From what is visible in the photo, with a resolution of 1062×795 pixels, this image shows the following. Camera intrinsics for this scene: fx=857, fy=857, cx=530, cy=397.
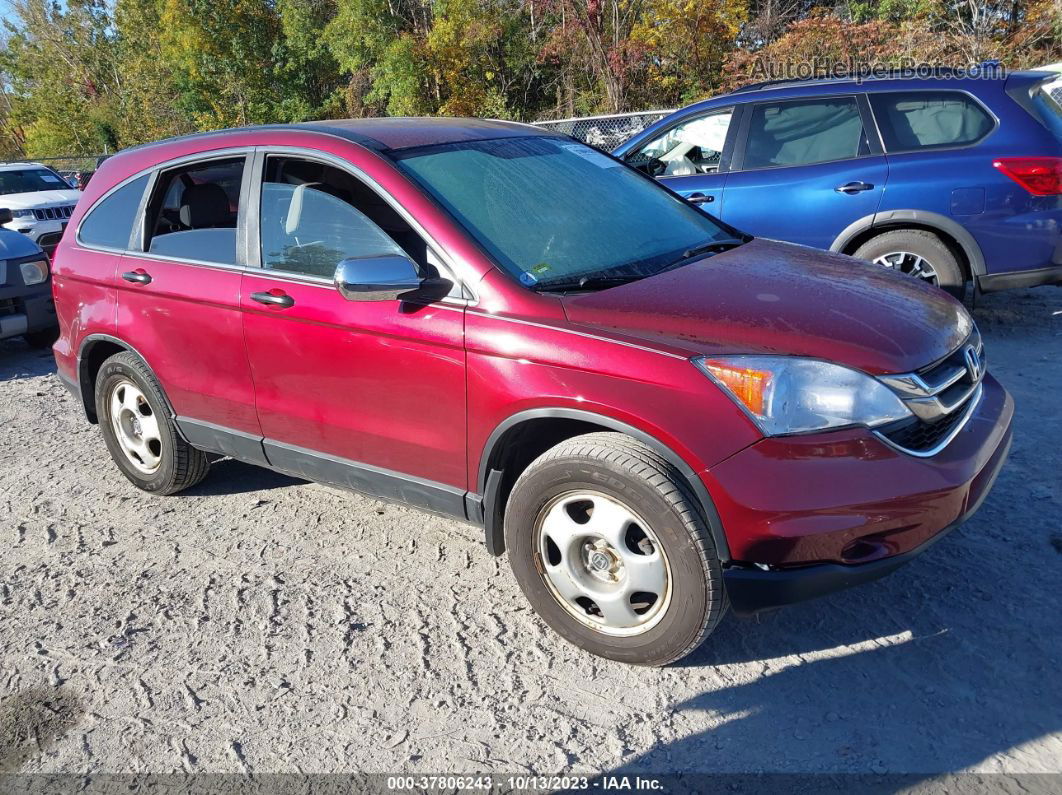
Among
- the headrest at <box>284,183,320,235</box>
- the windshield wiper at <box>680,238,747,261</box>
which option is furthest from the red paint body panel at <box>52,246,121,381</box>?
the windshield wiper at <box>680,238,747,261</box>

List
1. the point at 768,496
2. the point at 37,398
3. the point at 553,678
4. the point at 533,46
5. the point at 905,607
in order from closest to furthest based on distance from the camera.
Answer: the point at 768,496, the point at 553,678, the point at 905,607, the point at 37,398, the point at 533,46

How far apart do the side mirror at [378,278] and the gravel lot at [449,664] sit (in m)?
1.26

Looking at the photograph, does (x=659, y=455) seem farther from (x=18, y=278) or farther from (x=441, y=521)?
(x=18, y=278)

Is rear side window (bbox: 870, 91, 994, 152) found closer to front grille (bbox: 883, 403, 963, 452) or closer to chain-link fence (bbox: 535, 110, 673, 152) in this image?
front grille (bbox: 883, 403, 963, 452)

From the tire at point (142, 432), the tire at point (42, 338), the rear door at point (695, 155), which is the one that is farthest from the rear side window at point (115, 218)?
the tire at point (42, 338)

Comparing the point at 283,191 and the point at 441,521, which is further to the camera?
the point at 441,521

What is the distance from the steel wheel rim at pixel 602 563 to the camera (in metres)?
2.78

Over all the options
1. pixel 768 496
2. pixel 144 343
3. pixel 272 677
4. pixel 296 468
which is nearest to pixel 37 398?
pixel 144 343

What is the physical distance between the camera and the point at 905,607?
3.16 meters

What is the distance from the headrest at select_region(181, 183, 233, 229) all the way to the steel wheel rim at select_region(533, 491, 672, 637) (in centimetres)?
223

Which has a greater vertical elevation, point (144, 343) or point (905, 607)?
point (144, 343)

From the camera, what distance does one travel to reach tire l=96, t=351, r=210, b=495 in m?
→ 4.32

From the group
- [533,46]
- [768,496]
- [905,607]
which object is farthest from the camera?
[533,46]

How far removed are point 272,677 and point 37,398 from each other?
4.60 m
